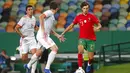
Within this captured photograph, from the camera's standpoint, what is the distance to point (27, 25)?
14.8m

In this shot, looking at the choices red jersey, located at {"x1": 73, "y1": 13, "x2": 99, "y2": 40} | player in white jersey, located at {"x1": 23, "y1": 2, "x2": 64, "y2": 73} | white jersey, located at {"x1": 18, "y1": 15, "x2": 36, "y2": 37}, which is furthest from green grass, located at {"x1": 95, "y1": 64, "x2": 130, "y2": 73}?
white jersey, located at {"x1": 18, "y1": 15, "x2": 36, "y2": 37}

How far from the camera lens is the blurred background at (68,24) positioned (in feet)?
59.7

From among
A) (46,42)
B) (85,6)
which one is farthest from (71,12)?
(46,42)

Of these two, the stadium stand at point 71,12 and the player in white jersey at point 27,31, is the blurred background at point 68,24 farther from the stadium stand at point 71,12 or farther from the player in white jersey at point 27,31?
the player in white jersey at point 27,31

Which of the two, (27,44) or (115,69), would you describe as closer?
(115,69)

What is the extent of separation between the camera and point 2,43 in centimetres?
1966

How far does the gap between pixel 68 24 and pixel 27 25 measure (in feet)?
17.2

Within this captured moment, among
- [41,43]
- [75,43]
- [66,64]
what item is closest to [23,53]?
[41,43]

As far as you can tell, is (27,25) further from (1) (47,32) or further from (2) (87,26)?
(2) (87,26)

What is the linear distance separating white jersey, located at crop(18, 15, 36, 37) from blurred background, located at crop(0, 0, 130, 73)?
3.07 meters

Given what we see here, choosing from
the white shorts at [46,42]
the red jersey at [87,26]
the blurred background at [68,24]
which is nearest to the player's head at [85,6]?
the red jersey at [87,26]

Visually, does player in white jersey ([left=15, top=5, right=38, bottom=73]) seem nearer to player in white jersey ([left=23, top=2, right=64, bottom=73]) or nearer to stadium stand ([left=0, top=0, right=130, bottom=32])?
player in white jersey ([left=23, top=2, right=64, bottom=73])

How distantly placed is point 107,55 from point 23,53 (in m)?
3.34

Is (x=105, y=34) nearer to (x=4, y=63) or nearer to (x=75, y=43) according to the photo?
(x=75, y=43)
